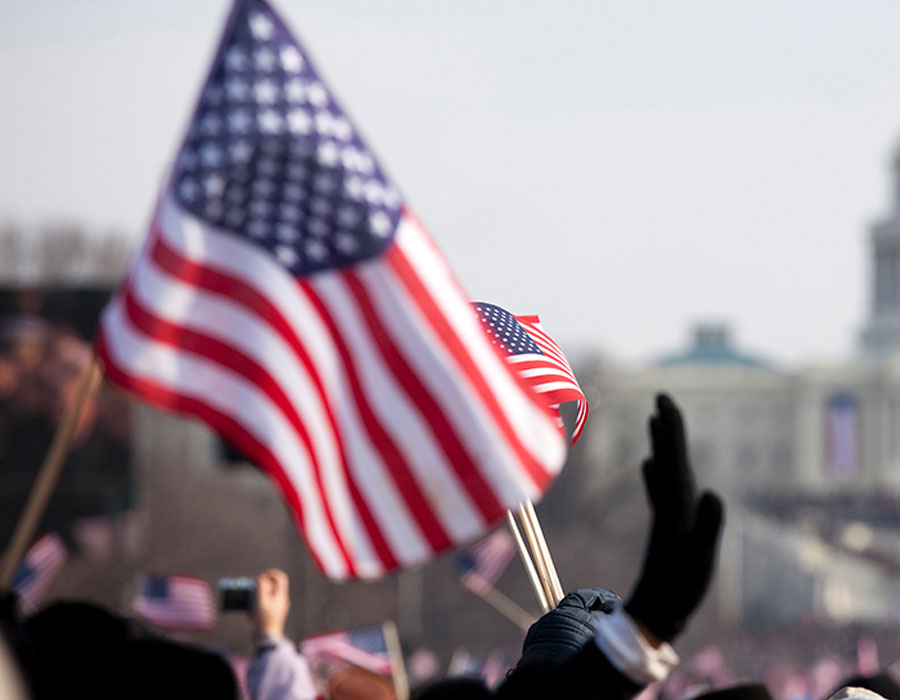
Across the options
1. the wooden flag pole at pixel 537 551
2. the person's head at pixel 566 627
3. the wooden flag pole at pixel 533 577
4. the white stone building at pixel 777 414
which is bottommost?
the white stone building at pixel 777 414

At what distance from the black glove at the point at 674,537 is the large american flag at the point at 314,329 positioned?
626mm

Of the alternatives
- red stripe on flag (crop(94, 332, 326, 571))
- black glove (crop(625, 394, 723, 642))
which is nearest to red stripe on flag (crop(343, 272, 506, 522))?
red stripe on flag (crop(94, 332, 326, 571))

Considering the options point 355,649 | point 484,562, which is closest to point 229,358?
point 355,649

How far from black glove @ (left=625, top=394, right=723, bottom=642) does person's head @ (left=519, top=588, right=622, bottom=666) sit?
69 centimetres

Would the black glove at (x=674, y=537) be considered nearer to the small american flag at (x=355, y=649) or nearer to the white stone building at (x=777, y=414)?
the small american flag at (x=355, y=649)

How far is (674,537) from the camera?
2.93m

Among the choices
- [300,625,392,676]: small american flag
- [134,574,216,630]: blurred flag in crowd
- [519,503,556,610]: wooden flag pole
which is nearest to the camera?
[519,503,556,610]: wooden flag pole

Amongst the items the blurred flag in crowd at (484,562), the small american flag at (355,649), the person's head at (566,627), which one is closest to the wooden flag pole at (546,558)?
the person's head at (566,627)

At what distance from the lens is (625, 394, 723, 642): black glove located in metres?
2.93

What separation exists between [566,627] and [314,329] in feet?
2.47

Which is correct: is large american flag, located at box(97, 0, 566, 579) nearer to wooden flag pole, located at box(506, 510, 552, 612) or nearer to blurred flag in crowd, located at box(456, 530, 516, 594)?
wooden flag pole, located at box(506, 510, 552, 612)

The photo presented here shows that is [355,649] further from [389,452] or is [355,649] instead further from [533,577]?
[389,452]

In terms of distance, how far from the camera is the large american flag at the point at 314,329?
12.0 ft

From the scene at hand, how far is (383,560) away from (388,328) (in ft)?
1.46
